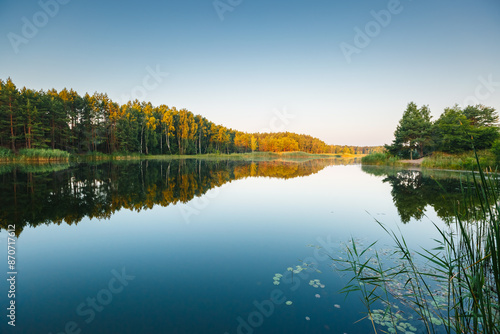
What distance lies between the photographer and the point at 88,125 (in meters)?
49.5

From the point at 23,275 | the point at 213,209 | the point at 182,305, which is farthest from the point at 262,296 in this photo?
the point at 213,209

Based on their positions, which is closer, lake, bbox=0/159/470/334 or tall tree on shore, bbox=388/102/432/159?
lake, bbox=0/159/470/334

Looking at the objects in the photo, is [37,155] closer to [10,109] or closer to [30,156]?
[30,156]

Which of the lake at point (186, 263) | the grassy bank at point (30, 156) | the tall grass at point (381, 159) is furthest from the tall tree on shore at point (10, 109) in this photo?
the tall grass at point (381, 159)

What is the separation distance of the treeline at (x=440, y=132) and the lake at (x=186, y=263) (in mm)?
28630

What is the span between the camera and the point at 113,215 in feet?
24.4

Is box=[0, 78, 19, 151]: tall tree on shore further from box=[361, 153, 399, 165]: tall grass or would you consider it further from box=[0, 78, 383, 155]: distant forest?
box=[361, 153, 399, 165]: tall grass

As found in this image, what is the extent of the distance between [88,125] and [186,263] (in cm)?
5830

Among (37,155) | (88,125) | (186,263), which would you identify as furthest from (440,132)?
(88,125)

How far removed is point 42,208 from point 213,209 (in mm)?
6040

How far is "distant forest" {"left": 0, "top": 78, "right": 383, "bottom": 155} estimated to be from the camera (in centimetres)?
3675

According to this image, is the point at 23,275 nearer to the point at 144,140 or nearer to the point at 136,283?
the point at 136,283

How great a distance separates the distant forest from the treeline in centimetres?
5563

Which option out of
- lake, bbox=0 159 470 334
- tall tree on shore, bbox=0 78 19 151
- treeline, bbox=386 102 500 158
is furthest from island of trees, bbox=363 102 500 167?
tall tree on shore, bbox=0 78 19 151
